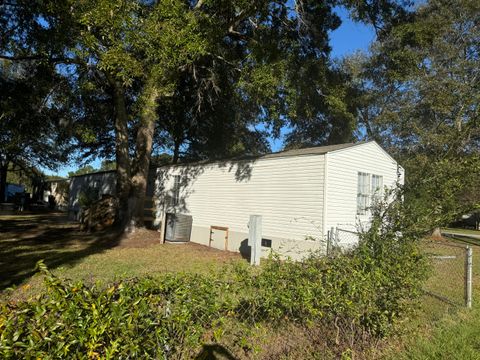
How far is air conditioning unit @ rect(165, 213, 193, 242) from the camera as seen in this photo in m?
12.8

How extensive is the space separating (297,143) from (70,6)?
797 inches

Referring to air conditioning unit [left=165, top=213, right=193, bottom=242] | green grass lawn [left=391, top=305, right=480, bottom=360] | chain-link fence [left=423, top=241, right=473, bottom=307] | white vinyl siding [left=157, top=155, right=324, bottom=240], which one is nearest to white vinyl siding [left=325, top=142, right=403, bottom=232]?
white vinyl siding [left=157, top=155, right=324, bottom=240]

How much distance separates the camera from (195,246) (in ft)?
40.3

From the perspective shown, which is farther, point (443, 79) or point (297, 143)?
point (297, 143)

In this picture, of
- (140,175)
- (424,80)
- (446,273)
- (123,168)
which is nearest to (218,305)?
(446,273)

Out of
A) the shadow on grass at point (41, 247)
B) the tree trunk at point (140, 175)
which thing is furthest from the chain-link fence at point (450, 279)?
the tree trunk at point (140, 175)

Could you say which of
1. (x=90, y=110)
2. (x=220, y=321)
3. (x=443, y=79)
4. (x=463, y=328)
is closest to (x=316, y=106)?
(x=443, y=79)

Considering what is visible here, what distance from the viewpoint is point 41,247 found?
1025 cm

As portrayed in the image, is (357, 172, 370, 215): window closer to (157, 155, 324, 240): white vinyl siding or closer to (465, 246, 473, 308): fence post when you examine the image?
(157, 155, 324, 240): white vinyl siding

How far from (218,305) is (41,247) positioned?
9662mm

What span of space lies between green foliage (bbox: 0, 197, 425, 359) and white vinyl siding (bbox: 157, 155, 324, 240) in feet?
15.8

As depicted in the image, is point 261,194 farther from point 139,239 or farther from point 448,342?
point 448,342

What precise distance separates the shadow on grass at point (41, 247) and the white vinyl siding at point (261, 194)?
3529 mm

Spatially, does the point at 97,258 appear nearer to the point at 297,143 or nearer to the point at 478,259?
the point at 478,259
